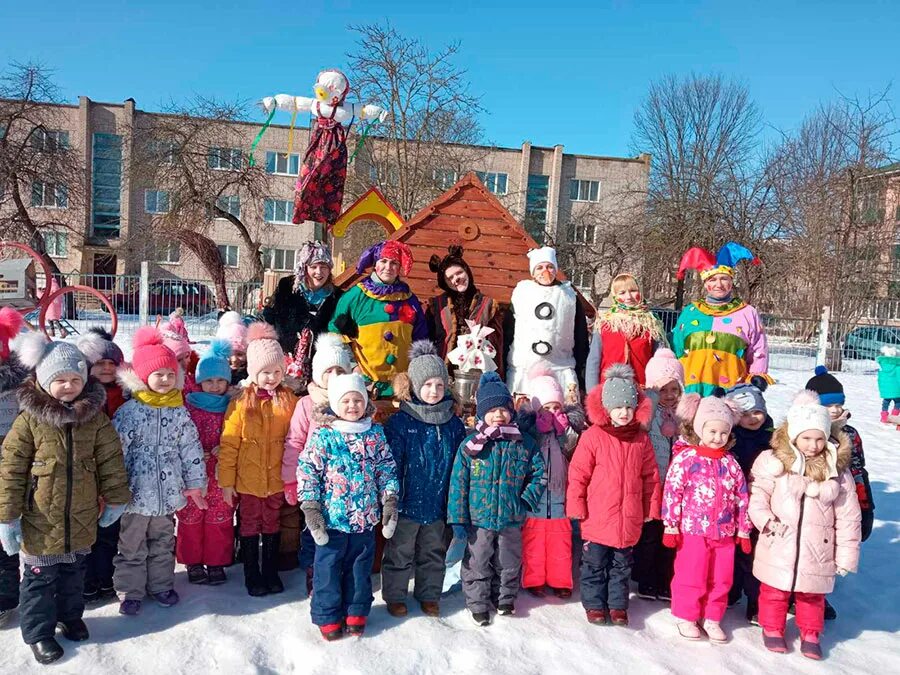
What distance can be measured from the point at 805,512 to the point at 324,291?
3532 millimetres

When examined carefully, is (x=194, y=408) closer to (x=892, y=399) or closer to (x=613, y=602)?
(x=613, y=602)

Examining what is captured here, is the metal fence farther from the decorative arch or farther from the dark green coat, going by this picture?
the dark green coat

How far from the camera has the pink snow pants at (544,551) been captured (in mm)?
3898

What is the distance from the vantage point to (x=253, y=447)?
3646 mm

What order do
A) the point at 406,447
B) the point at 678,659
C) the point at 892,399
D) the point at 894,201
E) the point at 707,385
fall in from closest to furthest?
the point at 678,659
the point at 406,447
the point at 707,385
the point at 892,399
the point at 894,201

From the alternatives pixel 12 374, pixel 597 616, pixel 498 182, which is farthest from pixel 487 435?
pixel 498 182

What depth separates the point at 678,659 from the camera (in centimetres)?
332

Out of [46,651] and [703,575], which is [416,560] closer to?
[703,575]

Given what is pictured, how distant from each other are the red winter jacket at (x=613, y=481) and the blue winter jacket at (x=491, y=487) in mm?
260

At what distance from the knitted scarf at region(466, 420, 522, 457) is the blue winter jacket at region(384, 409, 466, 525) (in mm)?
161

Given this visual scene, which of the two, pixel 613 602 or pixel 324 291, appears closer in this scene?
pixel 613 602

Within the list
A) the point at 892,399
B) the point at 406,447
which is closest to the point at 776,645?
the point at 406,447

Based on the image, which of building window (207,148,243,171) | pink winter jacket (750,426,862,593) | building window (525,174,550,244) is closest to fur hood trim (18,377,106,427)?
pink winter jacket (750,426,862,593)

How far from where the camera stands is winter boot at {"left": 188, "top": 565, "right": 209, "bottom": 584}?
386 centimetres
